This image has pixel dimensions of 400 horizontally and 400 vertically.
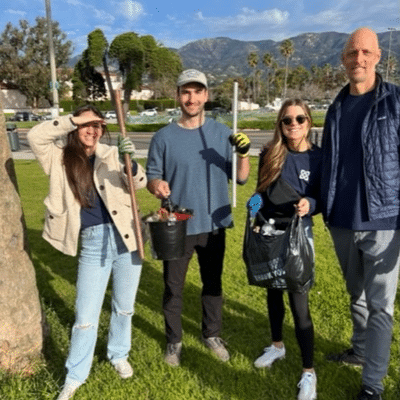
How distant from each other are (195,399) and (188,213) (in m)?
1.25

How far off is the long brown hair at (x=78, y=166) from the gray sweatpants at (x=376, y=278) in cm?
164

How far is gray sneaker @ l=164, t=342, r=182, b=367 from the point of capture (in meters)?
3.31

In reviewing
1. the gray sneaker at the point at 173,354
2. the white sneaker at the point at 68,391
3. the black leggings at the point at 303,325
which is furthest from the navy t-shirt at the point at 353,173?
the white sneaker at the point at 68,391

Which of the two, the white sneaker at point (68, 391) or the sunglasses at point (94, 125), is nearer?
the sunglasses at point (94, 125)

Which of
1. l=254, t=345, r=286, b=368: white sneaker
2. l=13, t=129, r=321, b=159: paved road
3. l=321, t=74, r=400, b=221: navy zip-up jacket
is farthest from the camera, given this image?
l=13, t=129, r=321, b=159: paved road

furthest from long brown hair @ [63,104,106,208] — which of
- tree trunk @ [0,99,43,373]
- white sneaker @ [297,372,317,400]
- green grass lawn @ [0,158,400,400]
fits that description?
white sneaker @ [297,372,317,400]

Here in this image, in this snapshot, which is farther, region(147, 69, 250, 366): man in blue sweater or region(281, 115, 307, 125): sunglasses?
region(147, 69, 250, 366): man in blue sweater

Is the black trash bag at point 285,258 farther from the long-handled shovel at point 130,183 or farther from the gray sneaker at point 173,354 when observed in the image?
the gray sneaker at point 173,354

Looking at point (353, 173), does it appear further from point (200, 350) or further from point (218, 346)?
point (200, 350)

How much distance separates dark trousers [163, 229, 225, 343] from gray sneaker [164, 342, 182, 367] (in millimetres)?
37

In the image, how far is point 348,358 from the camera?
3.30 metres

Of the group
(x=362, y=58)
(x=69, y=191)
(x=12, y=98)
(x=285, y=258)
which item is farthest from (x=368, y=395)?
(x=12, y=98)

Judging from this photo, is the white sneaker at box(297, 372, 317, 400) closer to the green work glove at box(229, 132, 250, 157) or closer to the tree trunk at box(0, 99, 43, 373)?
the green work glove at box(229, 132, 250, 157)

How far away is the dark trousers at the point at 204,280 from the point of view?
3.28m
